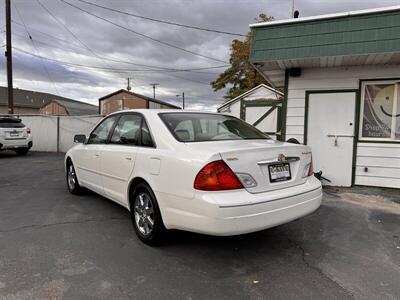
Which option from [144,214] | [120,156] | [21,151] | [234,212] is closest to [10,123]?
[21,151]

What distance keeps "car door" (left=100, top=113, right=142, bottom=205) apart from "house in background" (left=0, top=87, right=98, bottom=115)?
4113 cm

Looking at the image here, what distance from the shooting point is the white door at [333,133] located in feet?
22.2

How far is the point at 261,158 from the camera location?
3.18 meters

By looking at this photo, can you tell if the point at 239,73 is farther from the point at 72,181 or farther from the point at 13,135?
the point at 72,181

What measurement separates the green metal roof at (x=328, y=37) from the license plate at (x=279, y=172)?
3.38 metres

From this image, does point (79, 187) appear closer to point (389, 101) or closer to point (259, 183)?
point (259, 183)

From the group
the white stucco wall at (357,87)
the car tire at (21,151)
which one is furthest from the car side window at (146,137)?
the car tire at (21,151)

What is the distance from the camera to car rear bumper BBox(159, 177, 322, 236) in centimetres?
288

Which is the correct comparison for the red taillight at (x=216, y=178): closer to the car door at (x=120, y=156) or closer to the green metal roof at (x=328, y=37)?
the car door at (x=120, y=156)

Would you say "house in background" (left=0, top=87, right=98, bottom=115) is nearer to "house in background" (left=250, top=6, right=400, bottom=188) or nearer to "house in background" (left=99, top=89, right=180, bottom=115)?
"house in background" (left=99, top=89, right=180, bottom=115)

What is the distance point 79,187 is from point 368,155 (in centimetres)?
561

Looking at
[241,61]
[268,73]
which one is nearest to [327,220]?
[268,73]

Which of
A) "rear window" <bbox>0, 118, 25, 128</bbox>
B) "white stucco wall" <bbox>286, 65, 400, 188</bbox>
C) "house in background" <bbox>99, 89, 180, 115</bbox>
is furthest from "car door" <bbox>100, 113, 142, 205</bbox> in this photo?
"house in background" <bbox>99, 89, 180, 115</bbox>

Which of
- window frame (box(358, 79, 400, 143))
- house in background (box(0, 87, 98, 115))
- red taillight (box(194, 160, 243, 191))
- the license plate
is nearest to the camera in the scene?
red taillight (box(194, 160, 243, 191))
